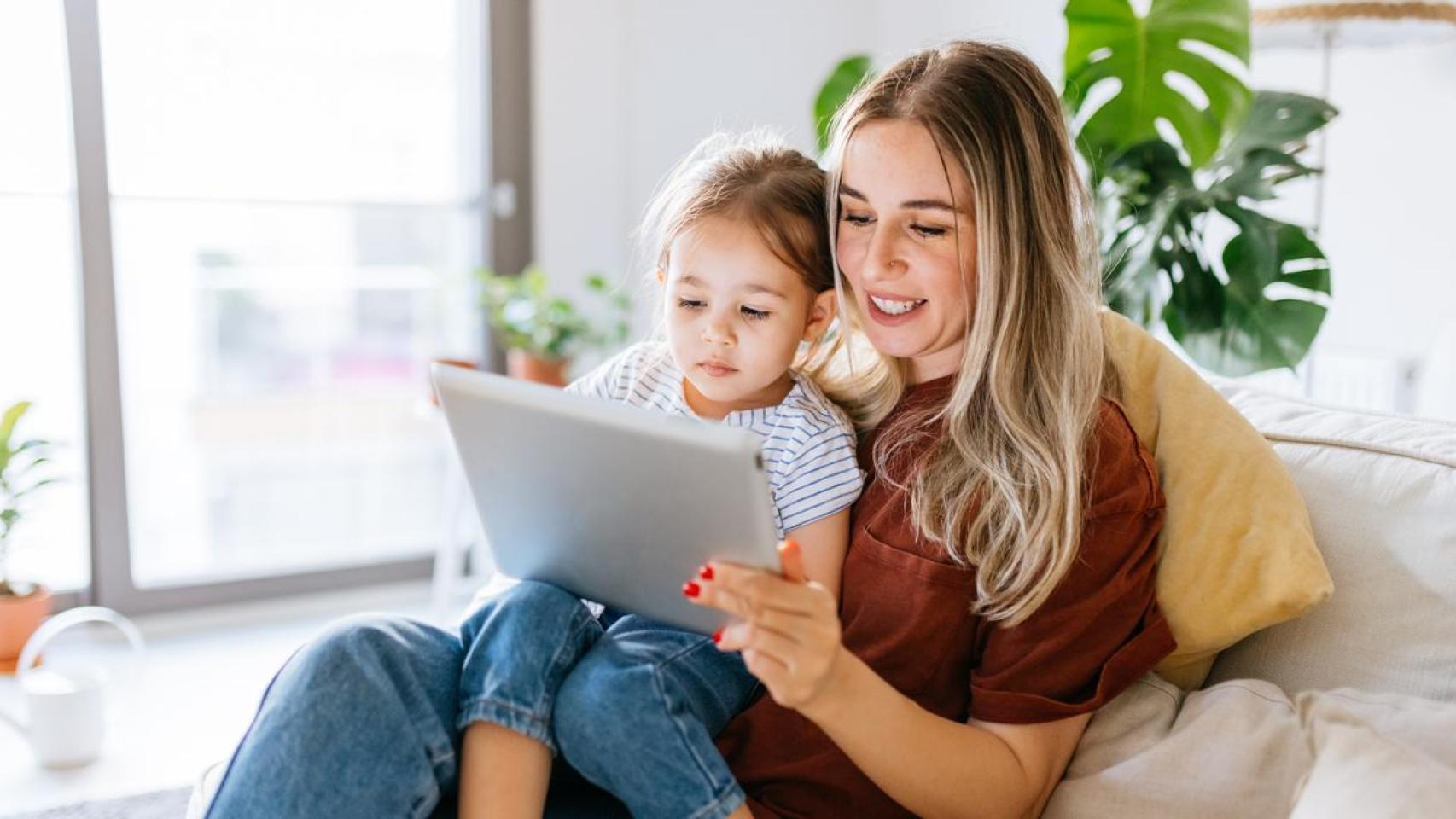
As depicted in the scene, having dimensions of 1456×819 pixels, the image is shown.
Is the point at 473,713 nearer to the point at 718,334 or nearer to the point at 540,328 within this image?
the point at 718,334

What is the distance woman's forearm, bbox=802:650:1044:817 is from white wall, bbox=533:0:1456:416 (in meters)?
1.54

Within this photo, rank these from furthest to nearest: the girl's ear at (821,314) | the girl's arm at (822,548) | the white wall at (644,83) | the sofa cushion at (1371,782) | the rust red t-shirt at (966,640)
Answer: the white wall at (644,83) < the girl's ear at (821,314) < the girl's arm at (822,548) < the rust red t-shirt at (966,640) < the sofa cushion at (1371,782)

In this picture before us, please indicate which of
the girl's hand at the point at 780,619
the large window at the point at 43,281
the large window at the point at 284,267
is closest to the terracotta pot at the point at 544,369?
the large window at the point at 284,267

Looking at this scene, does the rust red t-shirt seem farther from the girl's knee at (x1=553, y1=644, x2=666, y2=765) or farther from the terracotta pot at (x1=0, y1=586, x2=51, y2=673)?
the terracotta pot at (x1=0, y1=586, x2=51, y2=673)

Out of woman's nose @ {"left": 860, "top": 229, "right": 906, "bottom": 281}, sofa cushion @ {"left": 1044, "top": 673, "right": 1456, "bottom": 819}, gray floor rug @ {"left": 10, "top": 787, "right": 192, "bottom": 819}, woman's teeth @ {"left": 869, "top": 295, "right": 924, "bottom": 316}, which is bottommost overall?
gray floor rug @ {"left": 10, "top": 787, "right": 192, "bottom": 819}

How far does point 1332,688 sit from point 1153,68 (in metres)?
1.25

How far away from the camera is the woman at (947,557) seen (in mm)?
970

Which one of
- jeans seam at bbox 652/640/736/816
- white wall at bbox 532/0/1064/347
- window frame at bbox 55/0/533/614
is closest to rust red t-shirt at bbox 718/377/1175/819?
jeans seam at bbox 652/640/736/816

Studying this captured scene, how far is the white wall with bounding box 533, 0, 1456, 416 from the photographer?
7.55ft

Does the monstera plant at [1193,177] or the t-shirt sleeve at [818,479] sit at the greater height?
the monstera plant at [1193,177]

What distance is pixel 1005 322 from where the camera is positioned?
1.10m

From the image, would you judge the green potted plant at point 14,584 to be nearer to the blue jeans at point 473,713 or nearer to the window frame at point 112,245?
the window frame at point 112,245

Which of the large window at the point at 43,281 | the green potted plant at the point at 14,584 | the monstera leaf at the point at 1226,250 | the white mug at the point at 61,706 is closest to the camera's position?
the monstera leaf at the point at 1226,250

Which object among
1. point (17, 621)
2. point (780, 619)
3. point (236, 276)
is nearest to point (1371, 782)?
point (780, 619)
